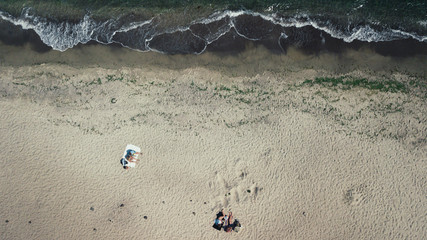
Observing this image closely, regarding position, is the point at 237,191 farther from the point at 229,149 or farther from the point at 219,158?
the point at 229,149

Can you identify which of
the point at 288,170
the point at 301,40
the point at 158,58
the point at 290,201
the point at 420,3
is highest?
the point at 420,3

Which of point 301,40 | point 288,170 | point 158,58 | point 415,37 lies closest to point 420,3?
point 415,37

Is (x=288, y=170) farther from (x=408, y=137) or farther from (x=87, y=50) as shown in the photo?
(x=87, y=50)

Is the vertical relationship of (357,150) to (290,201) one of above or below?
above

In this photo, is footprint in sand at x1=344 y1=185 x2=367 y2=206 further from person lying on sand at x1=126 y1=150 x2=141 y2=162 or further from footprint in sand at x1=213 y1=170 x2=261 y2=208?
person lying on sand at x1=126 y1=150 x2=141 y2=162

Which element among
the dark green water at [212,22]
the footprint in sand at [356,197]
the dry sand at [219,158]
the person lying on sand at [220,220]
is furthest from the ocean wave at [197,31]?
the person lying on sand at [220,220]

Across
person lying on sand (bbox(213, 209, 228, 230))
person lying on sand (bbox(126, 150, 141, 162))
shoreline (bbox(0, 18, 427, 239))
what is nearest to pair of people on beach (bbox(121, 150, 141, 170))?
person lying on sand (bbox(126, 150, 141, 162))

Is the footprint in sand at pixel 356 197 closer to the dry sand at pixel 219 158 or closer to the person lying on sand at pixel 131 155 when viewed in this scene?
the dry sand at pixel 219 158
